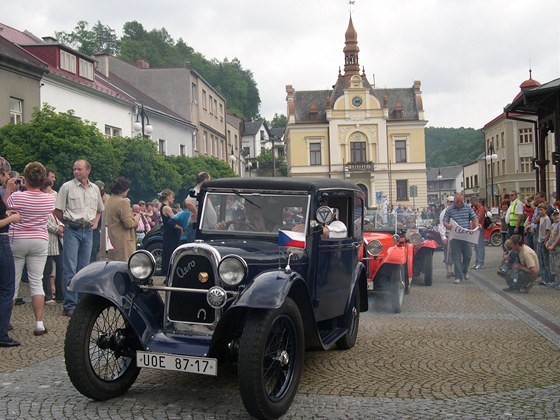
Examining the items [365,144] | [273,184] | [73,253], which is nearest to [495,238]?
[73,253]

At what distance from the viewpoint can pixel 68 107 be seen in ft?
84.6

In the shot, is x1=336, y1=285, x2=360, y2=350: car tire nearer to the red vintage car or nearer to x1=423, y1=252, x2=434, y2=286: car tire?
the red vintage car

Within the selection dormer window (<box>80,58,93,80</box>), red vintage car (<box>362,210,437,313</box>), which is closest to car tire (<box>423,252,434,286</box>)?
red vintage car (<box>362,210,437,313</box>)

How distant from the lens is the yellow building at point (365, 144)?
67.2 m

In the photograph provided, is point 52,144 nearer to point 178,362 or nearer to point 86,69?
point 86,69

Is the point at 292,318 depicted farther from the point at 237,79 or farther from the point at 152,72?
the point at 237,79


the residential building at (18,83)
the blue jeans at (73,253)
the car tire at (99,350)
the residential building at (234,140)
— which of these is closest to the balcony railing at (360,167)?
the residential building at (234,140)

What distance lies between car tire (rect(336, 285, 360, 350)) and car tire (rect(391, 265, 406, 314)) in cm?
220

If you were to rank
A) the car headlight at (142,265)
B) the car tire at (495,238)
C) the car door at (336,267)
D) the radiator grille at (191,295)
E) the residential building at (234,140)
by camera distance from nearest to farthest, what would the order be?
the radiator grille at (191,295)
the car headlight at (142,265)
the car door at (336,267)
the car tire at (495,238)
the residential building at (234,140)

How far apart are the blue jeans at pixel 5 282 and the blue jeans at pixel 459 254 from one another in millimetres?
8962

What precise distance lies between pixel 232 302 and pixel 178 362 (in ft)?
1.88

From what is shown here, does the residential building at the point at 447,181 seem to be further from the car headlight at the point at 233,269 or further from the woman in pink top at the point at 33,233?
the car headlight at the point at 233,269

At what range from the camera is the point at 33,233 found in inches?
279

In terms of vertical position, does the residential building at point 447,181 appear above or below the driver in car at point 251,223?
above
